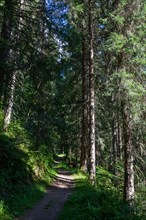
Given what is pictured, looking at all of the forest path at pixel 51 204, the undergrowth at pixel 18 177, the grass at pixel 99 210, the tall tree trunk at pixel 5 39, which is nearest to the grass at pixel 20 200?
the undergrowth at pixel 18 177

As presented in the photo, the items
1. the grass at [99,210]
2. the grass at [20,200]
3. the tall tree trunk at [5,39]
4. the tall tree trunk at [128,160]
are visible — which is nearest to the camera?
the grass at [99,210]

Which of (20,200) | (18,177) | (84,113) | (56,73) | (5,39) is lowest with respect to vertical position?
(20,200)

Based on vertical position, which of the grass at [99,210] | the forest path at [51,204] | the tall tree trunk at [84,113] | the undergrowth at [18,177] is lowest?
the forest path at [51,204]

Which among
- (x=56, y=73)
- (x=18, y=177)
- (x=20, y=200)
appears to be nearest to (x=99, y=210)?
(x=20, y=200)

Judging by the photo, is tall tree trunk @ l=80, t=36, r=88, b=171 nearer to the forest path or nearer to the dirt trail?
the dirt trail

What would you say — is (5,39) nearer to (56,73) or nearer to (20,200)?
(56,73)

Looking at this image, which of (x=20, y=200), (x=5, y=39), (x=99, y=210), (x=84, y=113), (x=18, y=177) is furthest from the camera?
(x=84, y=113)

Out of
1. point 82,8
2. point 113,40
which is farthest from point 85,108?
point 113,40

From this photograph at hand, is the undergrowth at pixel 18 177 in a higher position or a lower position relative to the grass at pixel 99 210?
higher

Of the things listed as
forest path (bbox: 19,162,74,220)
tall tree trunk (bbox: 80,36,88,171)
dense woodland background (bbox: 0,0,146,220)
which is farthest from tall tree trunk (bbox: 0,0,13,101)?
tall tree trunk (bbox: 80,36,88,171)

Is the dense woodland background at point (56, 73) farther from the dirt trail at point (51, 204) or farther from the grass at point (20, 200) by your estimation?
the dirt trail at point (51, 204)

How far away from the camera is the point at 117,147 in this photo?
94.8 feet

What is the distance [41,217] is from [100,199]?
2.06 meters

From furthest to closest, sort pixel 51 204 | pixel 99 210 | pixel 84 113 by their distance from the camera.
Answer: pixel 84 113 → pixel 51 204 → pixel 99 210
